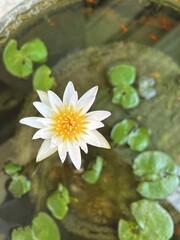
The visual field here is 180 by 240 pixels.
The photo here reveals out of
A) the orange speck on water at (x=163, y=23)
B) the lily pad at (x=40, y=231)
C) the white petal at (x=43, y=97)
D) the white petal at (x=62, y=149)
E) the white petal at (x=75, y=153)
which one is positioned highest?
the orange speck on water at (x=163, y=23)

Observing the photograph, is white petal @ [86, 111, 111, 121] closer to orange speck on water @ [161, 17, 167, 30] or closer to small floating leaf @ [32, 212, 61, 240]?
small floating leaf @ [32, 212, 61, 240]

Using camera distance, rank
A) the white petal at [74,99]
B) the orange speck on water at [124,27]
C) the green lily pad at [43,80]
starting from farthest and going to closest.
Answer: the orange speck on water at [124,27] < the green lily pad at [43,80] < the white petal at [74,99]

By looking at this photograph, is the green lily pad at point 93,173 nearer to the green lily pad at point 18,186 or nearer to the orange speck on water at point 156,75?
the green lily pad at point 18,186

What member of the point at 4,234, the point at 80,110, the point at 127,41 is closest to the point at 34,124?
the point at 80,110

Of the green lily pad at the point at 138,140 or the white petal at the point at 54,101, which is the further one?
the green lily pad at the point at 138,140

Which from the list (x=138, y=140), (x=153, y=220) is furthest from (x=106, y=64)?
(x=153, y=220)

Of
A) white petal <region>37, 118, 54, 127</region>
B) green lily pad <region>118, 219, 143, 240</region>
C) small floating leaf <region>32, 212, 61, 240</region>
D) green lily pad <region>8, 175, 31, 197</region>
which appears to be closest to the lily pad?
small floating leaf <region>32, 212, 61, 240</region>

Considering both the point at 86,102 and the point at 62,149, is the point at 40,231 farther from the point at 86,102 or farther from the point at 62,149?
the point at 86,102

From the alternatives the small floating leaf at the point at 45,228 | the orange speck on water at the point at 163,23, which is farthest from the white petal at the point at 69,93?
the orange speck on water at the point at 163,23
